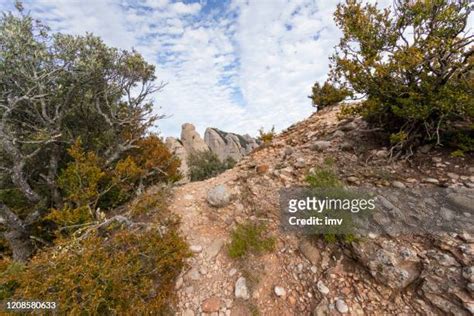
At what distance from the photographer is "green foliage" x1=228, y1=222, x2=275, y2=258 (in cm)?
429

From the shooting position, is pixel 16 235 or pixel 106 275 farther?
pixel 16 235

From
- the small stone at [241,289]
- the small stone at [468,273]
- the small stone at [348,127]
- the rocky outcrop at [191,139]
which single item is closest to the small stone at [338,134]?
the small stone at [348,127]

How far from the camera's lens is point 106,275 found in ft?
10.7

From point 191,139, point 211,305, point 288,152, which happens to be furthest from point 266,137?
point 191,139

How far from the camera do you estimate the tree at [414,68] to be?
4309mm

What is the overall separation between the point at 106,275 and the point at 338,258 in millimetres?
3795

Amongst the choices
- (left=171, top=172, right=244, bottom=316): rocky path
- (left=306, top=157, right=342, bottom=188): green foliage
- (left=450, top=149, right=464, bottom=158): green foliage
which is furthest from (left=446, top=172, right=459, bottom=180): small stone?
(left=171, top=172, right=244, bottom=316): rocky path

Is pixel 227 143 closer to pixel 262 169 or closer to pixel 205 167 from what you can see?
pixel 205 167

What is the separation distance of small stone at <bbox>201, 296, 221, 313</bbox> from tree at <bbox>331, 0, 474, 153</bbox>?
5014 mm

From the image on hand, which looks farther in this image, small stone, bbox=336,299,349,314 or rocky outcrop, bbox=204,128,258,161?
rocky outcrop, bbox=204,128,258,161

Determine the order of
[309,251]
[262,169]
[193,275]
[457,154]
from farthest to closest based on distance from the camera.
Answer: [262,169] < [457,154] < [193,275] < [309,251]

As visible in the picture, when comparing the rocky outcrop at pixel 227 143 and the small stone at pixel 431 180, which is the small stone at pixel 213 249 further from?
the rocky outcrop at pixel 227 143

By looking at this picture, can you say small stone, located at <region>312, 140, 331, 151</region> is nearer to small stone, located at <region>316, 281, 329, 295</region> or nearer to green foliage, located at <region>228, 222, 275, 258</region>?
green foliage, located at <region>228, 222, 275, 258</region>

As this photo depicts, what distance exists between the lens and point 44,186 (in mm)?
6957
